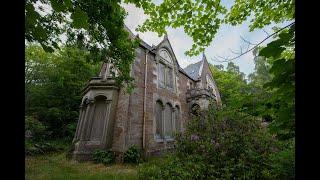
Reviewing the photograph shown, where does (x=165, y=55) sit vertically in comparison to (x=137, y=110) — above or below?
above

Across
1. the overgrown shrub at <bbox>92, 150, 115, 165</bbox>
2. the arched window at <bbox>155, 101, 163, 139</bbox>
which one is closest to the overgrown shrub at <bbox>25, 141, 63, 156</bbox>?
the overgrown shrub at <bbox>92, 150, 115, 165</bbox>

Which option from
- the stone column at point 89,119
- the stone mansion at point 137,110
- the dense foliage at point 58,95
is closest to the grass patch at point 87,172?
the stone mansion at point 137,110

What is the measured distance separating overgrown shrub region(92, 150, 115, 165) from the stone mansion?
1.24 feet

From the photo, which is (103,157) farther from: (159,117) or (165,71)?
(165,71)

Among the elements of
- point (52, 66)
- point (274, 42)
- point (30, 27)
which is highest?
point (52, 66)

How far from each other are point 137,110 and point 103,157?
370 centimetres

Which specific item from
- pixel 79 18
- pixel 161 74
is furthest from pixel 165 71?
pixel 79 18

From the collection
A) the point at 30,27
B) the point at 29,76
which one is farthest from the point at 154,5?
the point at 29,76

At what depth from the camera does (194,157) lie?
27.7 feet

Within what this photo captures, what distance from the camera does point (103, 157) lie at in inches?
517

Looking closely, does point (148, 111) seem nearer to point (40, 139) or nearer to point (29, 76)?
point (40, 139)

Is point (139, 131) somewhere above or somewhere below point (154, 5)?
below

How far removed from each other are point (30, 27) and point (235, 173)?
7252 mm
